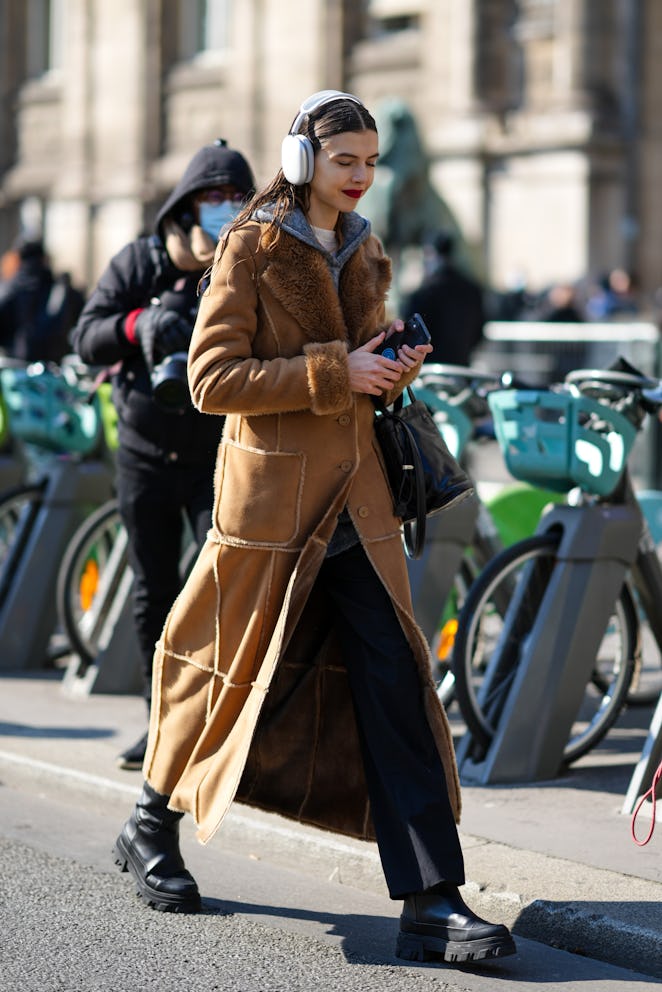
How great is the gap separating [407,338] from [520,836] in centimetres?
169

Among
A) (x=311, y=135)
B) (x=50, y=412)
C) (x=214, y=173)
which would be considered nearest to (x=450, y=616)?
(x=50, y=412)

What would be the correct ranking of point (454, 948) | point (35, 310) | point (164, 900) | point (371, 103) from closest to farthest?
point (454, 948)
point (164, 900)
point (35, 310)
point (371, 103)

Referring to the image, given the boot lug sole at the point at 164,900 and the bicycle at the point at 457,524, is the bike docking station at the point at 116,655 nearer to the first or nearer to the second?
the bicycle at the point at 457,524

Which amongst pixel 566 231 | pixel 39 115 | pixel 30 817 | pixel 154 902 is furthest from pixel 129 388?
pixel 39 115

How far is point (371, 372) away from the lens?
442 cm

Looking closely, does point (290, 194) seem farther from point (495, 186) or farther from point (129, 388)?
point (495, 186)

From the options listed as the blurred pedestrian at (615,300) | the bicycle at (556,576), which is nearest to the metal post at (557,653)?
the bicycle at (556,576)

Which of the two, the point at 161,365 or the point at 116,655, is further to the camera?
the point at 116,655

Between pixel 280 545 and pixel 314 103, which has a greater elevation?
pixel 314 103

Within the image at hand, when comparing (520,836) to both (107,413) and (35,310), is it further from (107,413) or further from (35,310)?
(35,310)

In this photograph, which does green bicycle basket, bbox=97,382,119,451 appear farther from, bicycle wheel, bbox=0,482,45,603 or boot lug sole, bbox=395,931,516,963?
boot lug sole, bbox=395,931,516,963

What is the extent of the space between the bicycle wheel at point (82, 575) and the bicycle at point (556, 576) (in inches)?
80.8

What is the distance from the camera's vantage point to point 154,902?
4914mm

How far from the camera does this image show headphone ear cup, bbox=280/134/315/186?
4438 millimetres
